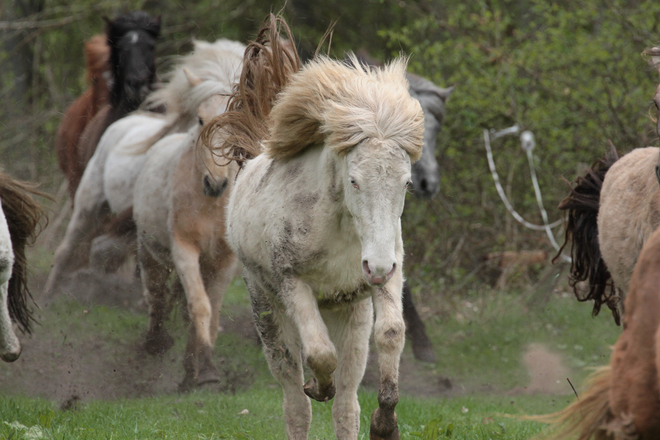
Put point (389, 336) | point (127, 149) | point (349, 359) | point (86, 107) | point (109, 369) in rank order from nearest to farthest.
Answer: point (389, 336), point (349, 359), point (109, 369), point (127, 149), point (86, 107)

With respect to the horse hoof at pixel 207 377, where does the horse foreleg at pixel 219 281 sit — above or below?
above

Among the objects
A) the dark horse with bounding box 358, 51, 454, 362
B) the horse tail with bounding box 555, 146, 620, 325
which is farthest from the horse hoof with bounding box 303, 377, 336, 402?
the dark horse with bounding box 358, 51, 454, 362

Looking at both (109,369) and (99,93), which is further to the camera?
(99,93)

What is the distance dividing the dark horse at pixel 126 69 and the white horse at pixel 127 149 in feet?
1.24

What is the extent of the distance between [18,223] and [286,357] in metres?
2.74

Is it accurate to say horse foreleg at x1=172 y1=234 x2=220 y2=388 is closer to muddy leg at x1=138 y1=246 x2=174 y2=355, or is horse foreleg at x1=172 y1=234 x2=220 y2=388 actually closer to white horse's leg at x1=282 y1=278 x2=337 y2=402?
muddy leg at x1=138 y1=246 x2=174 y2=355

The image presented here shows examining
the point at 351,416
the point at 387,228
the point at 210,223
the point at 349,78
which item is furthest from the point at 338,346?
the point at 210,223

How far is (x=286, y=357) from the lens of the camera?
4531mm

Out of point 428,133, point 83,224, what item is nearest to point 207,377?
point 83,224

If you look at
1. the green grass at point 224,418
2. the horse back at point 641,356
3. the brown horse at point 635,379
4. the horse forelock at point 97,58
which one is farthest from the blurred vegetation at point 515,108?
the horse back at point 641,356

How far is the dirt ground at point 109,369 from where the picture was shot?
21.4 ft

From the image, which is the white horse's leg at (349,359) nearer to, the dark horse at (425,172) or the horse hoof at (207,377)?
the horse hoof at (207,377)

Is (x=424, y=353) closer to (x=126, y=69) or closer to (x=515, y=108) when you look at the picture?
(x=515, y=108)

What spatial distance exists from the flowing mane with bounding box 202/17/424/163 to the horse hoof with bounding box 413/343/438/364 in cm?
383
